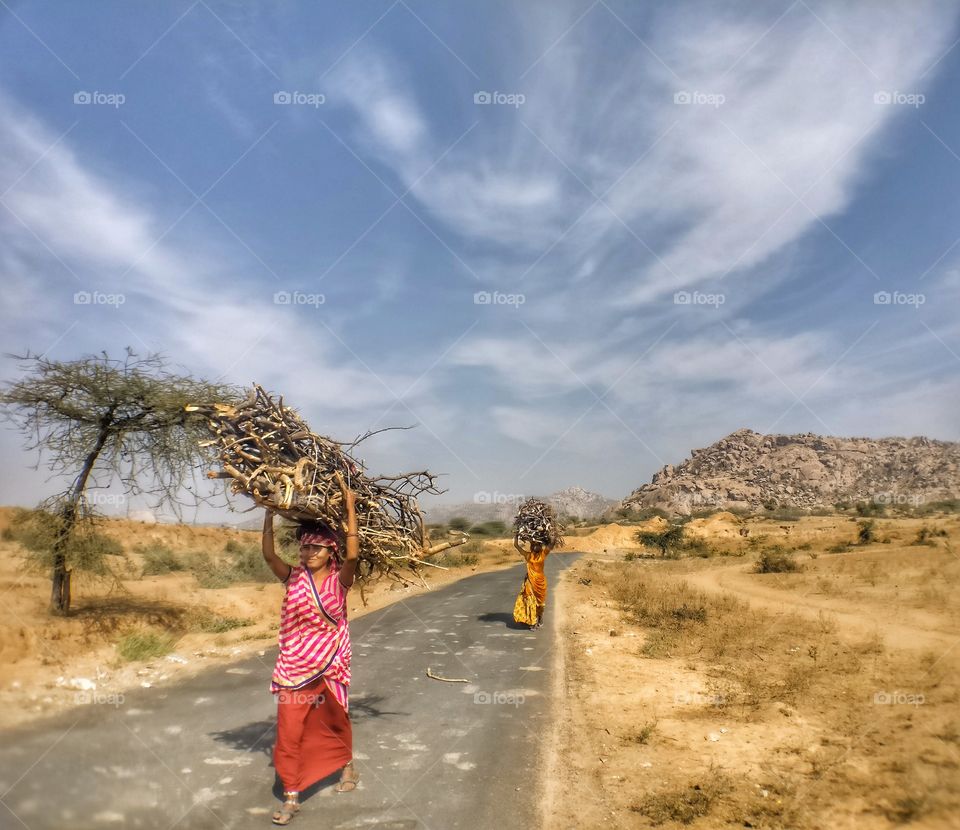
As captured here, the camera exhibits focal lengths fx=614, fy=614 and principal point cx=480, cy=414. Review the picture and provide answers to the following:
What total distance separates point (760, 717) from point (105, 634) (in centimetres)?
1124

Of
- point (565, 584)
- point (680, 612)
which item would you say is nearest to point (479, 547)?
point (565, 584)

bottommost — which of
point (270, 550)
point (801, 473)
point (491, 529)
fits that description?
point (491, 529)

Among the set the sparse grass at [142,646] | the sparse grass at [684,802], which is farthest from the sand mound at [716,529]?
the sparse grass at [684,802]

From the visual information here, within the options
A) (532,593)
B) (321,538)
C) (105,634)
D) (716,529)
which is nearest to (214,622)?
(105,634)

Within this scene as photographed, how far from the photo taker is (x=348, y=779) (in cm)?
533

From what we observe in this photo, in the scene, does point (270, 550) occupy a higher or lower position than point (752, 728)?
higher

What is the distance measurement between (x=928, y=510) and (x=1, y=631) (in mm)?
64487

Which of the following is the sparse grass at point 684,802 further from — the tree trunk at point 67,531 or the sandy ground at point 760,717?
the tree trunk at point 67,531

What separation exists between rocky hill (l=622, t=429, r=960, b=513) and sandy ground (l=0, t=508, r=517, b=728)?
8573 centimetres

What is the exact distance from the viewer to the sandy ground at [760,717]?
16.9 ft

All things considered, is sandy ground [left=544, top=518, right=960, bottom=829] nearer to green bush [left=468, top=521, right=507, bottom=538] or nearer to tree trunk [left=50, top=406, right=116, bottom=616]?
tree trunk [left=50, top=406, right=116, bottom=616]

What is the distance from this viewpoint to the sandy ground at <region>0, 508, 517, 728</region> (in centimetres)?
805

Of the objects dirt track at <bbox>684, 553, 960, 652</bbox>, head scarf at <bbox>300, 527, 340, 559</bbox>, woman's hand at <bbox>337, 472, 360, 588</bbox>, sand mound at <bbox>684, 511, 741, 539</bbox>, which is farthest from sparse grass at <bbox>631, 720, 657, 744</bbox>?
sand mound at <bbox>684, 511, 741, 539</bbox>

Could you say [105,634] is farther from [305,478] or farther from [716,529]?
[716,529]
